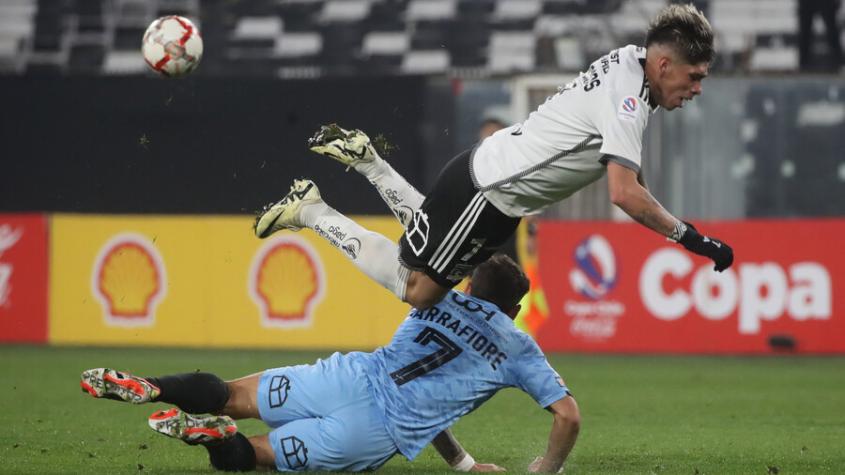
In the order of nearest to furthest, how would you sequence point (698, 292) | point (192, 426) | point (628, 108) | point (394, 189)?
point (192, 426), point (628, 108), point (394, 189), point (698, 292)

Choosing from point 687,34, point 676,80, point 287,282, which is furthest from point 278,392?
point 287,282

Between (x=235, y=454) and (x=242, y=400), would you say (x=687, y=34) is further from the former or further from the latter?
(x=235, y=454)

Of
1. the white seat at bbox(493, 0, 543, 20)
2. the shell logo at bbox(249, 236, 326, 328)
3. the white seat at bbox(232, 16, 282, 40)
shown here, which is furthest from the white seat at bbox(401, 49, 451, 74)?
the shell logo at bbox(249, 236, 326, 328)

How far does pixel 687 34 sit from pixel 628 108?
0.47 m

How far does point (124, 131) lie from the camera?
1691 centimetres

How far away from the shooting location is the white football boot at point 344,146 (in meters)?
7.64

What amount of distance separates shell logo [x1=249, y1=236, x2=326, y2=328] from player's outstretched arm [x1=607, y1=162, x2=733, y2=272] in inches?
354

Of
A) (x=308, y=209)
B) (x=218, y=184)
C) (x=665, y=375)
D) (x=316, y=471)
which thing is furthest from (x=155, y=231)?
(x=316, y=471)

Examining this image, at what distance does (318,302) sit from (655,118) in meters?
4.74

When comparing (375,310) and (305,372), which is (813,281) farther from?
(305,372)

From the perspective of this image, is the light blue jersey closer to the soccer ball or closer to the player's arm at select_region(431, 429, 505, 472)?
the player's arm at select_region(431, 429, 505, 472)

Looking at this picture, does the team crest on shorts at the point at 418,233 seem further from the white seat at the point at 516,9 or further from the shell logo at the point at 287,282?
the white seat at the point at 516,9

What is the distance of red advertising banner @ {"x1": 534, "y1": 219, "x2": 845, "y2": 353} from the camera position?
573 inches

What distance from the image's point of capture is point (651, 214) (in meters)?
6.27
